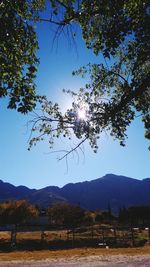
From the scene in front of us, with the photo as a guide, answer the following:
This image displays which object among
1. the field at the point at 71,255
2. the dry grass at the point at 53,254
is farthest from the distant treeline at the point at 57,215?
the dry grass at the point at 53,254

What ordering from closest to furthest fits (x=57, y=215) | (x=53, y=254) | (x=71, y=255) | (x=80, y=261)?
(x=80, y=261), (x=71, y=255), (x=53, y=254), (x=57, y=215)

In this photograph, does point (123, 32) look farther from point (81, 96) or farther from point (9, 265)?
point (9, 265)

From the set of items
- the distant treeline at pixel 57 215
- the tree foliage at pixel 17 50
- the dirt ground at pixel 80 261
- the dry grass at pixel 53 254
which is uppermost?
the distant treeline at pixel 57 215

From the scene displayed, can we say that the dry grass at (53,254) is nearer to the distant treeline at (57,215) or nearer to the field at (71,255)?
the field at (71,255)

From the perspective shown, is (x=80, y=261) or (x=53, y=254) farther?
(x=53, y=254)

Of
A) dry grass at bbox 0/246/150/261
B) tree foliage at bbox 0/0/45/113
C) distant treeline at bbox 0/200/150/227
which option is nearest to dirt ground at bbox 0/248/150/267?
dry grass at bbox 0/246/150/261

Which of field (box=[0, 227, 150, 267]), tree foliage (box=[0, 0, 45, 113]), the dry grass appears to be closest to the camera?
tree foliage (box=[0, 0, 45, 113])

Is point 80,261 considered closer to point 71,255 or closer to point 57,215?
point 71,255

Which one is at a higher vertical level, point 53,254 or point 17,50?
point 17,50

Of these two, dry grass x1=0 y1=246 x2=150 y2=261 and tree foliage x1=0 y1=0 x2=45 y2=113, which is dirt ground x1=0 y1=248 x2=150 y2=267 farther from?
tree foliage x1=0 y1=0 x2=45 y2=113

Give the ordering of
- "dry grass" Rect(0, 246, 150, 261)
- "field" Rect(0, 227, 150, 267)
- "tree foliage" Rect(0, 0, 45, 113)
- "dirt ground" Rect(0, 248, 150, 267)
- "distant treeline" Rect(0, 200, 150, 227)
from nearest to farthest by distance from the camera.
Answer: "tree foliage" Rect(0, 0, 45, 113) < "dirt ground" Rect(0, 248, 150, 267) < "field" Rect(0, 227, 150, 267) < "dry grass" Rect(0, 246, 150, 261) < "distant treeline" Rect(0, 200, 150, 227)

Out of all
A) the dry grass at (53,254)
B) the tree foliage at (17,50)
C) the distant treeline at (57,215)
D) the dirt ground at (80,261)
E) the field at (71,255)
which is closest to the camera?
the tree foliage at (17,50)

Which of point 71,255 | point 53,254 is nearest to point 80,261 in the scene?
point 71,255

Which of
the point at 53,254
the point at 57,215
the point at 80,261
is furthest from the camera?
the point at 57,215
